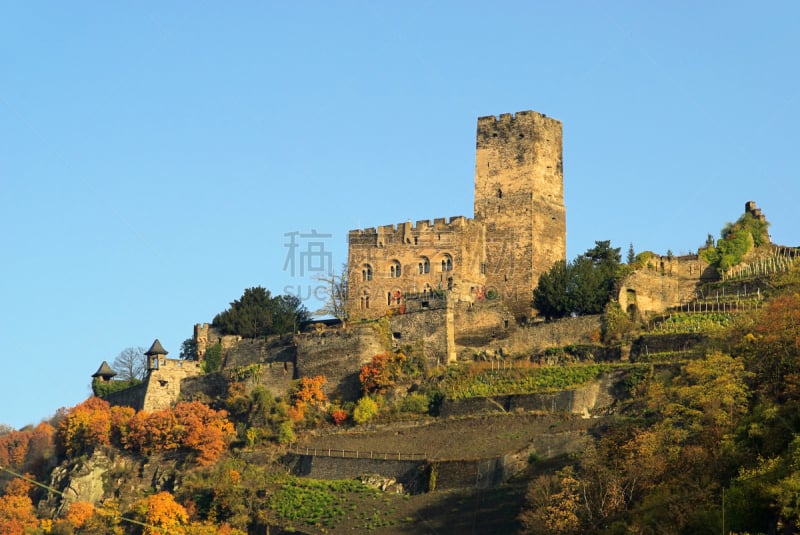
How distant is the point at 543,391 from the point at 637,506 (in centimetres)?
1355

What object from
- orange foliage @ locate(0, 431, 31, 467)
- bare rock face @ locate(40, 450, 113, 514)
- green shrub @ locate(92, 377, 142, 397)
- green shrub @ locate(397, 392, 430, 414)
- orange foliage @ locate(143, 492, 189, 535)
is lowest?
orange foliage @ locate(143, 492, 189, 535)

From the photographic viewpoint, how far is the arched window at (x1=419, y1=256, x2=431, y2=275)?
75.4 metres

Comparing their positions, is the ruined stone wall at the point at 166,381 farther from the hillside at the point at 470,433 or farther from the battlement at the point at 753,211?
the battlement at the point at 753,211

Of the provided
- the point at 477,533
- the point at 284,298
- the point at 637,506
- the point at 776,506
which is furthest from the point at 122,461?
the point at 776,506

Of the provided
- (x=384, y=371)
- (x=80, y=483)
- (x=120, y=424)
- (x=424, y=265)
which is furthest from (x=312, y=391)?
(x=80, y=483)

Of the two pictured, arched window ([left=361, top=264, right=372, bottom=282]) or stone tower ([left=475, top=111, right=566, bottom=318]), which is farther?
arched window ([left=361, top=264, right=372, bottom=282])

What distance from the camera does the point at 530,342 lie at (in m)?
68.9

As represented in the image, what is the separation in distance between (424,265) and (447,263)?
110cm

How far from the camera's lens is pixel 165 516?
61.5 metres

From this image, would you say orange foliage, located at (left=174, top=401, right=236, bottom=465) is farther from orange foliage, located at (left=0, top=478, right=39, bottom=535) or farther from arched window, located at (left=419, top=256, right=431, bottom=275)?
arched window, located at (left=419, top=256, right=431, bottom=275)

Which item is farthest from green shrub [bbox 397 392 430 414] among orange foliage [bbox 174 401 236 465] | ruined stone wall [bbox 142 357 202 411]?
ruined stone wall [bbox 142 357 202 411]

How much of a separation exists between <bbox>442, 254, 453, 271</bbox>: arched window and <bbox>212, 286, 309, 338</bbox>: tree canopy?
284 inches

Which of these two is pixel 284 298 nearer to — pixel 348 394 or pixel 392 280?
pixel 392 280

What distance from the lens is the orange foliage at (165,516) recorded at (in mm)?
60969
